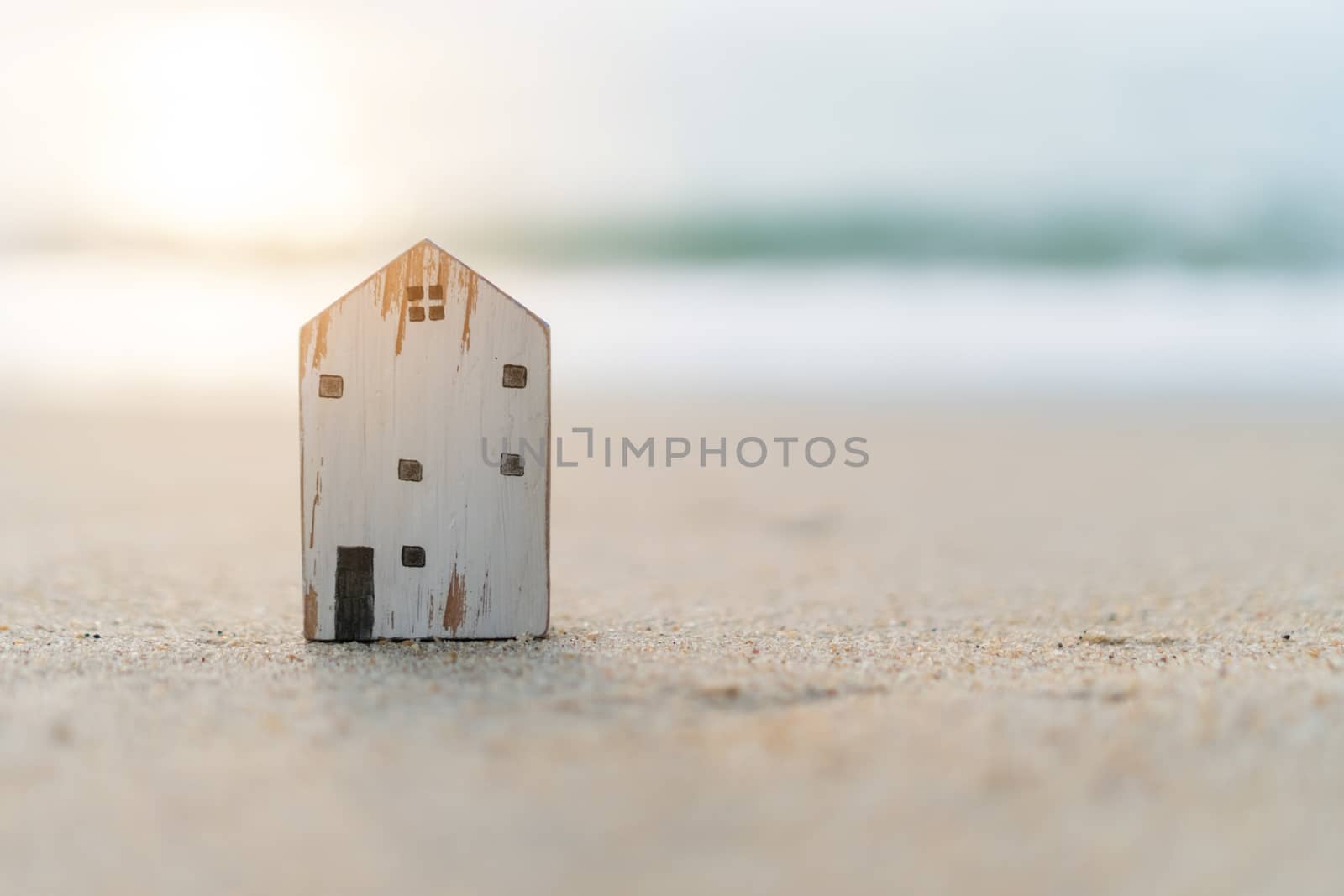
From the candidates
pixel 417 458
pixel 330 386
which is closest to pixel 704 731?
pixel 417 458

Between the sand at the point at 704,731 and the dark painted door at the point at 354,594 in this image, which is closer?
the sand at the point at 704,731

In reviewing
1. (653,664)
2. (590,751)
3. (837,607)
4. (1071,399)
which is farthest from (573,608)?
(1071,399)

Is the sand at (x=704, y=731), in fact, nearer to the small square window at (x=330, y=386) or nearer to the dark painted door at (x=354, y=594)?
the dark painted door at (x=354, y=594)

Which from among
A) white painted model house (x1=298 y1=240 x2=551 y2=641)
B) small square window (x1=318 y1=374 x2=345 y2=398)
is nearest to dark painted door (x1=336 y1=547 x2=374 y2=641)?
white painted model house (x1=298 y1=240 x2=551 y2=641)

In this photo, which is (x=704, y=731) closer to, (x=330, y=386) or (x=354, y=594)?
(x=354, y=594)

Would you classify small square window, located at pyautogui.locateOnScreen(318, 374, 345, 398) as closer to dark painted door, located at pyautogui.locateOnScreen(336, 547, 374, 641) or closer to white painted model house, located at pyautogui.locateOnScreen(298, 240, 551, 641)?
white painted model house, located at pyautogui.locateOnScreen(298, 240, 551, 641)

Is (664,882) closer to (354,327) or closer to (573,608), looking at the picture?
(354,327)

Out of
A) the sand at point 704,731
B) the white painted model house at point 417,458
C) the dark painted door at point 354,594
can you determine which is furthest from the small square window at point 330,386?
the sand at point 704,731
